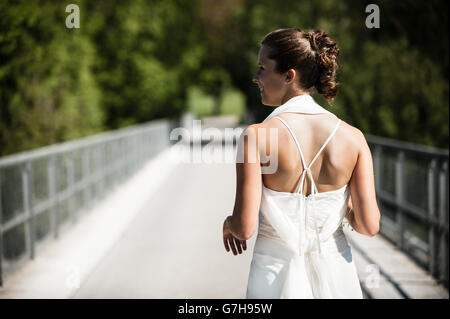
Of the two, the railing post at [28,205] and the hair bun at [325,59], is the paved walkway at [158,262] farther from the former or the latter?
the hair bun at [325,59]

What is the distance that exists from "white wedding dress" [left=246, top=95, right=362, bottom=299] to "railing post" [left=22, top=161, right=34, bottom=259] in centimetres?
522

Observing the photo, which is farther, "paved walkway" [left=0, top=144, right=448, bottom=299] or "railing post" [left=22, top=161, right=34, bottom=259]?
"railing post" [left=22, top=161, right=34, bottom=259]

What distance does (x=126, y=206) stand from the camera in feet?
36.4

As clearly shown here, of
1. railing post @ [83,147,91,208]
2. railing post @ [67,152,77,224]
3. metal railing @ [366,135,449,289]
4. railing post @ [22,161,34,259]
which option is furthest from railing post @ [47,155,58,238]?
metal railing @ [366,135,449,289]

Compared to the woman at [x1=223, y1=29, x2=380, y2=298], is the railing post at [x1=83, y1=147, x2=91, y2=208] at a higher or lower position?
lower

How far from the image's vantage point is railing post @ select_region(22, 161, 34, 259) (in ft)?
22.6

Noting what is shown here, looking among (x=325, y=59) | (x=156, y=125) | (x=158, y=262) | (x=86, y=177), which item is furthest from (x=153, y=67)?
(x=325, y=59)

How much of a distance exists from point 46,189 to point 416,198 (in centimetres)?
472

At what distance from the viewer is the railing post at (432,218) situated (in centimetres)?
617

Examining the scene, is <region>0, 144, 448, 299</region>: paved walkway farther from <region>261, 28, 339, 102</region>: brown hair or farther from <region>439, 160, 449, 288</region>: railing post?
<region>261, 28, 339, 102</region>: brown hair

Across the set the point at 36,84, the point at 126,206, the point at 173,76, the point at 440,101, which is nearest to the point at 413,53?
the point at 440,101

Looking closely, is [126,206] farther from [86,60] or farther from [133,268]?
[86,60]

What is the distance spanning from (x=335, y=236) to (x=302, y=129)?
1.46 feet

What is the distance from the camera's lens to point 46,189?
799 centimetres
